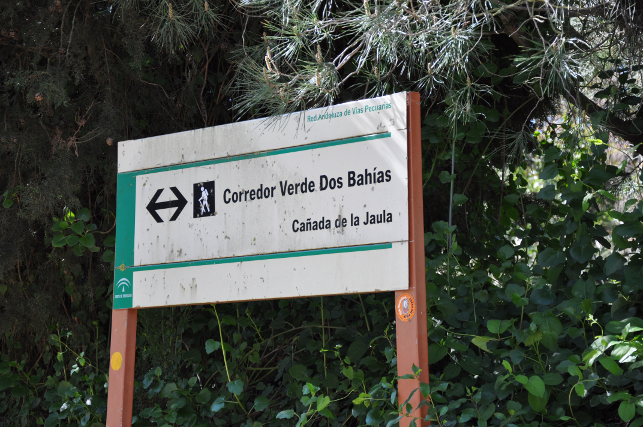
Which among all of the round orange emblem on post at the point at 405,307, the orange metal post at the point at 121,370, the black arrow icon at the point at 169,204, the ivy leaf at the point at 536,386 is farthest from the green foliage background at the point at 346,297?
the black arrow icon at the point at 169,204

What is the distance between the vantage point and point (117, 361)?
110 inches

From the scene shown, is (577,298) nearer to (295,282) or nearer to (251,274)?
(295,282)

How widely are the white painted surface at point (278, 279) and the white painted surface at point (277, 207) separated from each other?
0.05 metres

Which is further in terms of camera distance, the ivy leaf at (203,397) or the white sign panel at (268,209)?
the ivy leaf at (203,397)

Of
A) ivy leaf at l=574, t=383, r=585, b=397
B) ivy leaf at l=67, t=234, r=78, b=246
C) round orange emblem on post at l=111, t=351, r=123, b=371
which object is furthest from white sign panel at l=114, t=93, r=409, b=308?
ivy leaf at l=574, t=383, r=585, b=397

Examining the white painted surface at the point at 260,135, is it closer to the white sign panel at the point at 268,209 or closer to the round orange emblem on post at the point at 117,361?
the white sign panel at the point at 268,209

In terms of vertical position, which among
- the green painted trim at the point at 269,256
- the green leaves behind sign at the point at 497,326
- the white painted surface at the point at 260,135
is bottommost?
the green leaves behind sign at the point at 497,326

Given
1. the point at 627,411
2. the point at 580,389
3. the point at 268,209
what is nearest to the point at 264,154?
the point at 268,209

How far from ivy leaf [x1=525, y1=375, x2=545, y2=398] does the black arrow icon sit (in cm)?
159

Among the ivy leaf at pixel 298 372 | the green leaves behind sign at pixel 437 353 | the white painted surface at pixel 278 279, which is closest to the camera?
the white painted surface at pixel 278 279

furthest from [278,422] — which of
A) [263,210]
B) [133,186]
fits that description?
[133,186]

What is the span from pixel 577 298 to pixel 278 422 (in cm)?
146

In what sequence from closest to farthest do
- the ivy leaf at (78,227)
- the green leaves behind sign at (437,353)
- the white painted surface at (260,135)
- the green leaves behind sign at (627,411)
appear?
the green leaves behind sign at (627,411)
the white painted surface at (260,135)
the green leaves behind sign at (437,353)
the ivy leaf at (78,227)

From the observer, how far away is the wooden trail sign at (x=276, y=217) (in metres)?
2.27
